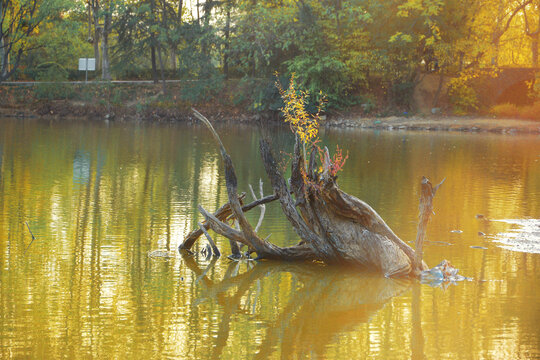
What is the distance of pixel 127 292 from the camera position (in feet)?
37.4

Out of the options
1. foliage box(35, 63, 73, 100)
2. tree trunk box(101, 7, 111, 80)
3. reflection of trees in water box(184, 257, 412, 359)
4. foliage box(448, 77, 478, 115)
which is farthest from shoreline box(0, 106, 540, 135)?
reflection of trees in water box(184, 257, 412, 359)

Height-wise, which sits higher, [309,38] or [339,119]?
[309,38]

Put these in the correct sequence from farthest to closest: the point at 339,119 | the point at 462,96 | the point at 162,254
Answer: the point at 339,119 → the point at 462,96 → the point at 162,254

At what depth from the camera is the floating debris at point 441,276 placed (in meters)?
12.3

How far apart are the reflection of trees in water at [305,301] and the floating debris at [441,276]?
405 mm

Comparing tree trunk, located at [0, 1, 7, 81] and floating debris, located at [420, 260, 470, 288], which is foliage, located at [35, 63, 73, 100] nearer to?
tree trunk, located at [0, 1, 7, 81]

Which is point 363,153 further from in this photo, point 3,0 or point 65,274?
point 3,0

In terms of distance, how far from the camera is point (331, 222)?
1253 centimetres

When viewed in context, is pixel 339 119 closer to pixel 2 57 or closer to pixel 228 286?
pixel 2 57

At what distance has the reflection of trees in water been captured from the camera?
9625 mm

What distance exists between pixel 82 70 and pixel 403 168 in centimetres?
4298

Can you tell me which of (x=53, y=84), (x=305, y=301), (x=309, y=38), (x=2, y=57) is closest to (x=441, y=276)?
(x=305, y=301)

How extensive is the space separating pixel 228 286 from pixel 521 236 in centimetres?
677

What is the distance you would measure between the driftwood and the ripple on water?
10.0 feet
